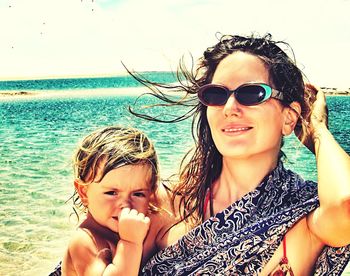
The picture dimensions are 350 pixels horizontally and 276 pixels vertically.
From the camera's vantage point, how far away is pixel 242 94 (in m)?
2.92

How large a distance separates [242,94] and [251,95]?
0.05 meters

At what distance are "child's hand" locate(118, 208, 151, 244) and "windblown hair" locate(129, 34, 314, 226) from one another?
1.08 feet

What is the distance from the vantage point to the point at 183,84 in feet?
11.4

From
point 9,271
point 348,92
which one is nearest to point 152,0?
point 348,92

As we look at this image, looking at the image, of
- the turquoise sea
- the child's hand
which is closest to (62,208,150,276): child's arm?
the child's hand

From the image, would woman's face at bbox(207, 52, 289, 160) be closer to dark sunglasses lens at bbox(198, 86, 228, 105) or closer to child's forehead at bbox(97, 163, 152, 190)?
dark sunglasses lens at bbox(198, 86, 228, 105)

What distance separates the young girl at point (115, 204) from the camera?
9.44 feet

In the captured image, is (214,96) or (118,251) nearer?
(118,251)

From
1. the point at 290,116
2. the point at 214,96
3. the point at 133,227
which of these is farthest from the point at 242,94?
the point at 133,227

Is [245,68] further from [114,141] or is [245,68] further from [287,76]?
[114,141]

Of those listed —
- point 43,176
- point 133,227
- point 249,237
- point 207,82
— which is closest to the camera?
point 249,237

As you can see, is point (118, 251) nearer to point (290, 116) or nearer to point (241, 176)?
point (241, 176)

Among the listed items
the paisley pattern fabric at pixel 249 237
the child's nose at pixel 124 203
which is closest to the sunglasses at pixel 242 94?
the paisley pattern fabric at pixel 249 237

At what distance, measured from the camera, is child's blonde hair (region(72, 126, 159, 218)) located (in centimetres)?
305
